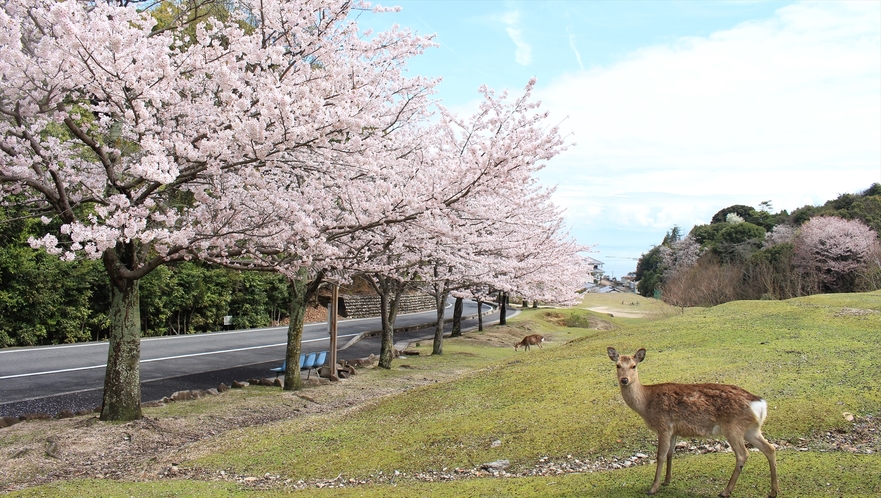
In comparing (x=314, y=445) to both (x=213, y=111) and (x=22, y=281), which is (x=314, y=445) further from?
(x=22, y=281)

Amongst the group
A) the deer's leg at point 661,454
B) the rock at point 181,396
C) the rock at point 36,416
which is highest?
the deer's leg at point 661,454

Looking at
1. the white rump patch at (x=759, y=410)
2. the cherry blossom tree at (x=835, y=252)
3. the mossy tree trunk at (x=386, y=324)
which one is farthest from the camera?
the cherry blossom tree at (x=835, y=252)

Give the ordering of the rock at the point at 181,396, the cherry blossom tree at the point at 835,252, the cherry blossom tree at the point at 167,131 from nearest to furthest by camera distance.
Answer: the cherry blossom tree at the point at 167,131
the rock at the point at 181,396
the cherry blossom tree at the point at 835,252

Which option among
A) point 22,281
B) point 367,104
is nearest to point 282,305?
point 22,281

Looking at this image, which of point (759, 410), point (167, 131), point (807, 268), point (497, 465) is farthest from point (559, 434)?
point (807, 268)

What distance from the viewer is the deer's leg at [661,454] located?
538 cm

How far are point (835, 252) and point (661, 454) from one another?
42.0m

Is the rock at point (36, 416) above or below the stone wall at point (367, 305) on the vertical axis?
below

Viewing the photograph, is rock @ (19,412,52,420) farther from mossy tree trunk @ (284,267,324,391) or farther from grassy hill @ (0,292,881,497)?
mossy tree trunk @ (284,267,324,391)

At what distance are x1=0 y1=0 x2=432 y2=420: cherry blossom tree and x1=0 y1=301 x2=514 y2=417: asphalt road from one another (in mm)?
4396

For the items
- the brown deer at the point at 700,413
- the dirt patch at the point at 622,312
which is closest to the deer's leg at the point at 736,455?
the brown deer at the point at 700,413

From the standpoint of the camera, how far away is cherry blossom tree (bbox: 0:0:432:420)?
7645mm

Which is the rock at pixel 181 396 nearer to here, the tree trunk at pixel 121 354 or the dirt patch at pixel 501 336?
the tree trunk at pixel 121 354

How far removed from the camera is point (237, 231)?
356 inches
